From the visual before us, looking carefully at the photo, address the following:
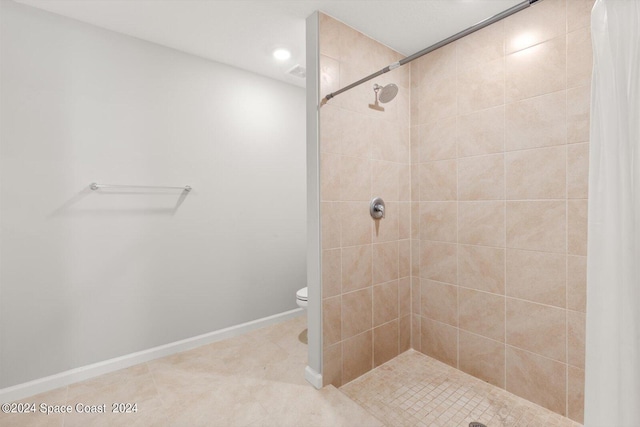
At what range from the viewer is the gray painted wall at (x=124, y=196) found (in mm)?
1659

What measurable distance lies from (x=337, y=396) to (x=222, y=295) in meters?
1.26

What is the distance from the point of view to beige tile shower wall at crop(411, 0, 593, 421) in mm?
1460

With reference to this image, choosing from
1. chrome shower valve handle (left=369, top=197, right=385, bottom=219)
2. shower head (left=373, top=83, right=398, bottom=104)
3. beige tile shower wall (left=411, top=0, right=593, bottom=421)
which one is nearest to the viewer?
beige tile shower wall (left=411, top=0, right=593, bottom=421)

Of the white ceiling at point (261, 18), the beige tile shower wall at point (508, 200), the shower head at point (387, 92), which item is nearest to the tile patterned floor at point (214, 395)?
the beige tile shower wall at point (508, 200)

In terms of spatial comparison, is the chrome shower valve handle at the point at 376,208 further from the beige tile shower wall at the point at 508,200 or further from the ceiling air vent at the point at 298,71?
the ceiling air vent at the point at 298,71

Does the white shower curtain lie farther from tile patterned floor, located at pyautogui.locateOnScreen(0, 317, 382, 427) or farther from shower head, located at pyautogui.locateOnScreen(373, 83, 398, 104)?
tile patterned floor, located at pyautogui.locateOnScreen(0, 317, 382, 427)

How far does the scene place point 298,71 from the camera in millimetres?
2447

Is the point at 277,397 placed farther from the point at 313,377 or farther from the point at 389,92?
the point at 389,92

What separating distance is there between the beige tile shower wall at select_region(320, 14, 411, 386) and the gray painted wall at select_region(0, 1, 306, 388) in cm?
104

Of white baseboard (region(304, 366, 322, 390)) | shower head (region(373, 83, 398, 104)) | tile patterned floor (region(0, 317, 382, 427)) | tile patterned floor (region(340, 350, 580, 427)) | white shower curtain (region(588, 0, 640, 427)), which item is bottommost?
tile patterned floor (region(340, 350, 580, 427))

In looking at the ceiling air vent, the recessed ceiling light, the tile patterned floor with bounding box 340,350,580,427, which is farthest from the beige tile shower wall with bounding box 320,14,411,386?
the ceiling air vent

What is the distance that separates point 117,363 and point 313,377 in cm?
135

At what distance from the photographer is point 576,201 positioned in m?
1.44

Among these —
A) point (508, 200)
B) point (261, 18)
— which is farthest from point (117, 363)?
point (508, 200)
